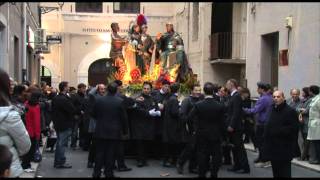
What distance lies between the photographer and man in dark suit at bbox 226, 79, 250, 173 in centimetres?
1073

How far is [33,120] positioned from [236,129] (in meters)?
3.79

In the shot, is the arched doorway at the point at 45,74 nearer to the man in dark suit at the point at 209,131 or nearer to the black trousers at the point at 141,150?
the black trousers at the point at 141,150

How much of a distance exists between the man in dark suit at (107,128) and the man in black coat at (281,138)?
2.60 metres

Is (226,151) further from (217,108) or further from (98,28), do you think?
(98,28)

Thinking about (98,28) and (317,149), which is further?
(98,28)

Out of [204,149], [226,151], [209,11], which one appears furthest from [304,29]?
[209,11]

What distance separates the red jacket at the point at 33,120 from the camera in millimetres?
10297

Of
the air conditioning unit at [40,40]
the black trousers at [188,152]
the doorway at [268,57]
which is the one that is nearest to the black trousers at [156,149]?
the black trousers at [188,152]

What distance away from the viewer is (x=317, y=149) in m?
12.4

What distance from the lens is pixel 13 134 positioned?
16.0ft

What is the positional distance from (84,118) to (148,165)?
258cm

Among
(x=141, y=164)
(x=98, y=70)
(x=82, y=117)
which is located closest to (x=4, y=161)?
(x=141, y=164)

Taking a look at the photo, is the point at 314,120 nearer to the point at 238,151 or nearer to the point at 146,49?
the point at 238,151

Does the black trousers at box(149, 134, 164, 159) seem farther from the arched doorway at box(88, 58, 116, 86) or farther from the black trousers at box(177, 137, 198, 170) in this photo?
the arched doorway at box(88, 58, 116, 86)
